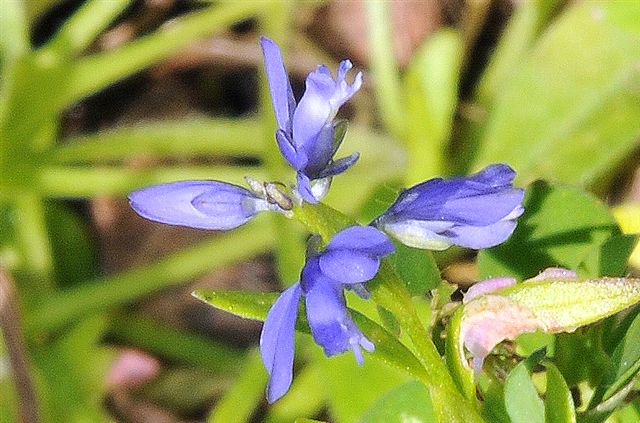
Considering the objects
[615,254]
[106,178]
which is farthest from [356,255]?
[106,178]

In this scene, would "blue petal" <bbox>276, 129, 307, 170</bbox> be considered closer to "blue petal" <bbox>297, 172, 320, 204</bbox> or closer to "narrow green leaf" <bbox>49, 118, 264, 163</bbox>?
"blue petal" <bbox>297, 172, 320, 204</bbox>

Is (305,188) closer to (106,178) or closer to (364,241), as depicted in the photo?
(364,241)

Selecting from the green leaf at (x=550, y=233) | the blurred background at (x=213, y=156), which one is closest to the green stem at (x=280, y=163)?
the blurred background at (x=213, y=156)

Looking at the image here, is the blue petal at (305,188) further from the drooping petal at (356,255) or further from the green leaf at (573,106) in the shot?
the green leaf at (573,106)

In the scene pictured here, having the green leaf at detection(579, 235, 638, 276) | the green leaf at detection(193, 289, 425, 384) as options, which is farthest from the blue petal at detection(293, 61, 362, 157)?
the green leaf at detection(579, 235, 638, 276)

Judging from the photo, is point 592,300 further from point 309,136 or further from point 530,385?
point 309,136

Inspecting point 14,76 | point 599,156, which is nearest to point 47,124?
point 14,76
